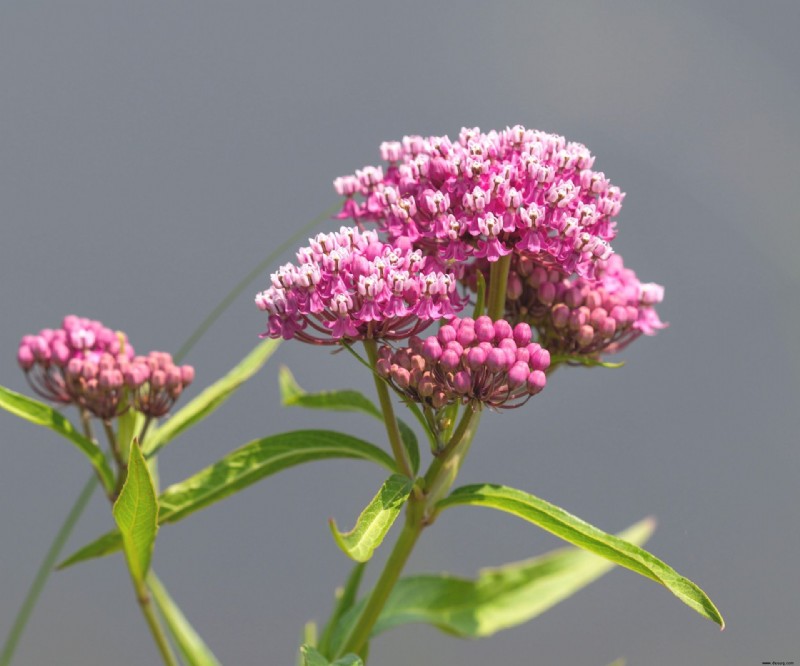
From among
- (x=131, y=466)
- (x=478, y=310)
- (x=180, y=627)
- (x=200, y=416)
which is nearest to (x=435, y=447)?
(x=478, y=310)

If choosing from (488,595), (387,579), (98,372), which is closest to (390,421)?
(387,579)

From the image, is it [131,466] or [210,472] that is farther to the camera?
[210,472]

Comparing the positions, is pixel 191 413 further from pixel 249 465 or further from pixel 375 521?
pixel 375 521

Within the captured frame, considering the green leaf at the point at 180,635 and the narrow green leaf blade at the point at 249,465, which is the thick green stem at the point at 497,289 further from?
the green leaf at the point at 180,635

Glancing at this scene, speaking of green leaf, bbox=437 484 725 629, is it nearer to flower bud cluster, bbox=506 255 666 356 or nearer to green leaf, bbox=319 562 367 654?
flower bud cluster, bbox=506 255 666 356

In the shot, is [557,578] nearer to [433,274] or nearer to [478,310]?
[478,310]

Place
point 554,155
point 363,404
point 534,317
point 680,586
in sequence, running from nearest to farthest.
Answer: point 680,586 → point 554,155 → point 534,317 → point 363,404
